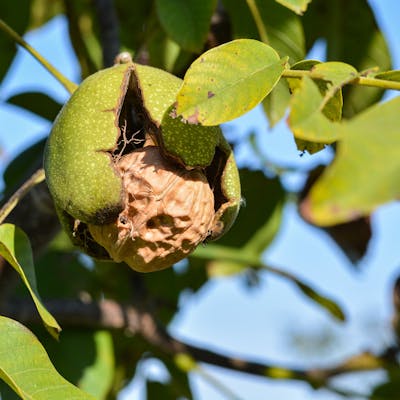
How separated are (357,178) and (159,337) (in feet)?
4.29

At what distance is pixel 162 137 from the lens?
106 centimetres

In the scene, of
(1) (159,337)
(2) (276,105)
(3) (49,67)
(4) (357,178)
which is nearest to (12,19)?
(3) (49,67)

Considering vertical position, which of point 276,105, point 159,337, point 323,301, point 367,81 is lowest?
point 159,337

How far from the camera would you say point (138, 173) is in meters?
1.06

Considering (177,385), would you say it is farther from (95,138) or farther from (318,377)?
(95,138)

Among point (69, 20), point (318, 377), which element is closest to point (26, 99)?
point (69, 20)

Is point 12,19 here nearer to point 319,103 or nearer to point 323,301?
point 323,301

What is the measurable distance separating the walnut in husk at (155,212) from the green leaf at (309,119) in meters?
0.28

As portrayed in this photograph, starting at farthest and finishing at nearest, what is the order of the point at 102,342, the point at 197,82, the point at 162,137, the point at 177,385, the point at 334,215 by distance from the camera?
the point at 177,385, the point at 102,342, the point at 162,137, the point at 197,82, the point at 334,215

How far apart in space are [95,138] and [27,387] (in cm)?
32

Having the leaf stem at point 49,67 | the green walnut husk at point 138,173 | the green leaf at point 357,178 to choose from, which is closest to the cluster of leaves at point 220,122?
the green leaf at point 357,178

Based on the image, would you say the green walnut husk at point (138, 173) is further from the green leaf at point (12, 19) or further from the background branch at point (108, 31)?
the green leaf at point (12, 19)

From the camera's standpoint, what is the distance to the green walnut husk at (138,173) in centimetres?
102

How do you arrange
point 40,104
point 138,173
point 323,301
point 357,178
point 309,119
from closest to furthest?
point 357,178 → point 309,119 → point 138,173 → point 323,301 → point 40,104
